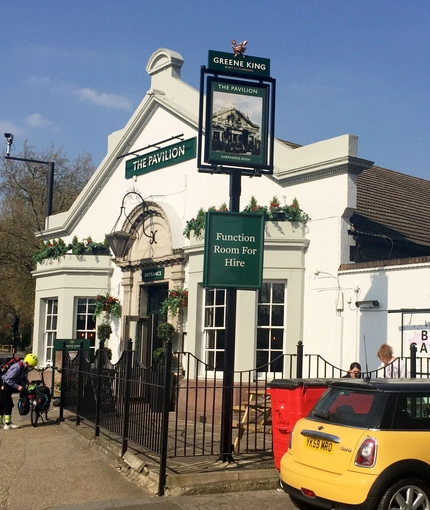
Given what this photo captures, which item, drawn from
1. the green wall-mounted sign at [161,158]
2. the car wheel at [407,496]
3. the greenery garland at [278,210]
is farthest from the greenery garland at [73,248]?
the car wheel at [407,496]

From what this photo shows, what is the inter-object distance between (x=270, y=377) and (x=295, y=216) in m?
3.38

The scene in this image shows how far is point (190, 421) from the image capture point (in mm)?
14344

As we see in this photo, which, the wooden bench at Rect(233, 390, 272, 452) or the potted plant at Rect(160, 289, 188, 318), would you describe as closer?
the wooden bench at Rect(233, 390, 272, 452)

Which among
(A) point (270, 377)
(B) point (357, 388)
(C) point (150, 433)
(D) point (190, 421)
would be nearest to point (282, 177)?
(A) point (270, 377)

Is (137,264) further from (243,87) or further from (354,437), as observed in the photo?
(354,437)

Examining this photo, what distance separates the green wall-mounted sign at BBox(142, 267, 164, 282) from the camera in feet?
58.7

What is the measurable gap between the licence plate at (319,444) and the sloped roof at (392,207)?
8.21 m

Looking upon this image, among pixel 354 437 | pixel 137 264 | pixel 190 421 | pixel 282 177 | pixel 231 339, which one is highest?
pixel 282 177

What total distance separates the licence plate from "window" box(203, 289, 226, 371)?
8.42m

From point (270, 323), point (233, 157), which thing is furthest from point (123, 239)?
point (233, 157)

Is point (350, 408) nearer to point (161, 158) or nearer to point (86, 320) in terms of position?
point (161, 158)

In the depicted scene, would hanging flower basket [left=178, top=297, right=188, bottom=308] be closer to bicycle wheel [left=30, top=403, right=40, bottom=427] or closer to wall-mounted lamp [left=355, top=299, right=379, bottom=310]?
bicycle wheel [left=30, top=403, right=40, bottom=427]

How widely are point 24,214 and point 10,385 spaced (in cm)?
2326

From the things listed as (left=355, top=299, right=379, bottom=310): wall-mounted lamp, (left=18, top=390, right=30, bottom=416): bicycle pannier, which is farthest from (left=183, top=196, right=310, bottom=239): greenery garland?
(left=18, top=390, right=30, bottom=416): bicycle pannier
